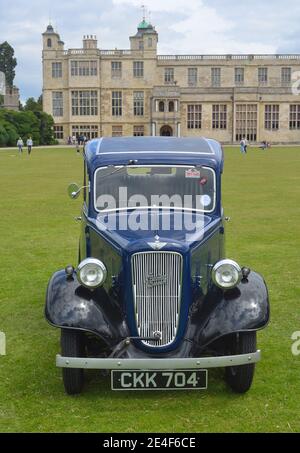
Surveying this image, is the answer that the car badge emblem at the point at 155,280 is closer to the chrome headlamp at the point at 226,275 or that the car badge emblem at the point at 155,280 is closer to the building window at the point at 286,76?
the chrome headlamp at the point at 226,275

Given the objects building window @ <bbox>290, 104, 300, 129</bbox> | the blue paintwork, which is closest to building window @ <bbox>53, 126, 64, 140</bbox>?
building window @ <bbox>290, 104, 300, 129</bbox>

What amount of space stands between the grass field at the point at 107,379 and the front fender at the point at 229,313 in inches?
24.5

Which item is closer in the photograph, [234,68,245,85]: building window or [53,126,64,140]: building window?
[53,126,64,140]: building window

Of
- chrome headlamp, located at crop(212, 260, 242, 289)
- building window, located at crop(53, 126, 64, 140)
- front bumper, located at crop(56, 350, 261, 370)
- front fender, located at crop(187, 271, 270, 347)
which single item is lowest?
front bumper, located at crop(56, 350, 261, 370)

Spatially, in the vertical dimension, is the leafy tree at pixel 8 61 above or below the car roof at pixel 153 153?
above

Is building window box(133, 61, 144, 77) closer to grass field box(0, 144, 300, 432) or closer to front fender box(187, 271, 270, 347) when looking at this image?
grass field box(0, 144, 300, 432)

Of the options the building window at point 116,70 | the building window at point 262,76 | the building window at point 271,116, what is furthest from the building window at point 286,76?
the building window at point 116,70

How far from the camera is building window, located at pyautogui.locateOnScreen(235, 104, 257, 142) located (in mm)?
74812

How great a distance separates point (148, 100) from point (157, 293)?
74053mm

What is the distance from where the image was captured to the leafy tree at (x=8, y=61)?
101312mm

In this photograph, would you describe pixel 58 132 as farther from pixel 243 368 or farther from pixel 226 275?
pixel 243 368

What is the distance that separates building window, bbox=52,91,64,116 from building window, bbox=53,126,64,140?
1.87 meters

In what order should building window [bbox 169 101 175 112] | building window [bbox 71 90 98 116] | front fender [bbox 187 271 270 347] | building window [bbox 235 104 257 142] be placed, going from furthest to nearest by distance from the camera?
building window [bbox 71 90 98 116] → building window [bbox 235 104 257 142] → building window [bbox 169 101 175 112] → front fender [bbox 187 271 270 347]

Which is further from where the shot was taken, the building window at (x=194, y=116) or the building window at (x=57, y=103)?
the building window at (x=57, y=103)
